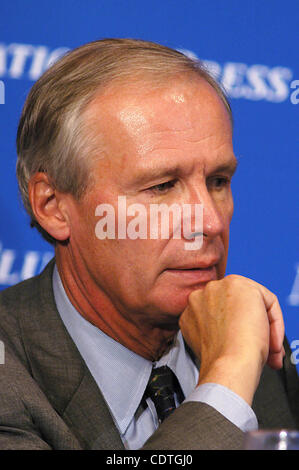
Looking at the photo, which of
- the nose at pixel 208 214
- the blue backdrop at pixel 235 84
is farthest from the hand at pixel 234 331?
the blue backdrop at pixel 235 84

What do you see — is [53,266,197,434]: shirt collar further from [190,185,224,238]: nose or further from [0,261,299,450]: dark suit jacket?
[190,185,224,238]: nose

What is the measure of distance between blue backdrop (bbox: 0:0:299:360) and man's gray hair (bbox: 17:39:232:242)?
1.73 ft

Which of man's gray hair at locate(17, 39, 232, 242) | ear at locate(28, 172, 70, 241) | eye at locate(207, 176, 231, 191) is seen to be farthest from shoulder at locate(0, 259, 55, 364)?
eye at locate(207, 176, 231, 191)

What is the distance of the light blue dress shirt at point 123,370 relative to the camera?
60.2 inches

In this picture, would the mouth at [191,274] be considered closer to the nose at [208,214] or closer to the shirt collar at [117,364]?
the nose at [208,214]

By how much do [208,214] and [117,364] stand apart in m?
0.43

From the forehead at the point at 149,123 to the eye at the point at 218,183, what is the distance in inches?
3.7

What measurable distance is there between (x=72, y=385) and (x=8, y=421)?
0.67ft

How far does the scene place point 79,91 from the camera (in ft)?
5.23

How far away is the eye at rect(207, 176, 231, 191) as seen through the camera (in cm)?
163

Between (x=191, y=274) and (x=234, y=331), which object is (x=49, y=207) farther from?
(x=234, y=331)
